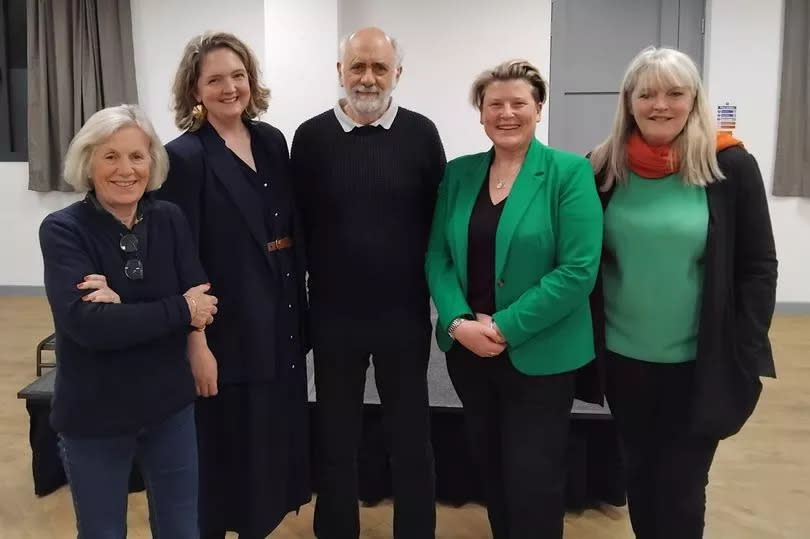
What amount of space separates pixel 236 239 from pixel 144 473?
611 millimetres

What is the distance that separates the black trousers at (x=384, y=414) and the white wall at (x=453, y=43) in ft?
12.6

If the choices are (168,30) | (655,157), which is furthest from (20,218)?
(655,157)

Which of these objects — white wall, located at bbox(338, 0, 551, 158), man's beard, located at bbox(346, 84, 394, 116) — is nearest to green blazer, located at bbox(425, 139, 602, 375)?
man's beard, located at bbox(346, 84, 394, 116)

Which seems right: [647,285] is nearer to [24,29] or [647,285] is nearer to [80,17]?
[80,17]

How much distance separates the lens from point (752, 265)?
1.65 metres

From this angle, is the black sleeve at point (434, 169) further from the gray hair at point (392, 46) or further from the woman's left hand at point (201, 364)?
the woman's left hand at point (201, 364)

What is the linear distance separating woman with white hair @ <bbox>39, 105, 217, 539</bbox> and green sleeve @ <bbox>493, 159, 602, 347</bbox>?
2.33 ft

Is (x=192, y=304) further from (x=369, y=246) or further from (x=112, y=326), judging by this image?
(x=369, y=246)

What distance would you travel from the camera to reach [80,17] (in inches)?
221

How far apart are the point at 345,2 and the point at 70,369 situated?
4690mm

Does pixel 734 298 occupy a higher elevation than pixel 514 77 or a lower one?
lower

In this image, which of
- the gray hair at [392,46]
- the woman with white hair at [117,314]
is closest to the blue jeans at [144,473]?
the woman with white hair at [117,314]

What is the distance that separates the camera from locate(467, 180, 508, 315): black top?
1.72 metres

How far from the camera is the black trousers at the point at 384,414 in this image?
1.95 metres
